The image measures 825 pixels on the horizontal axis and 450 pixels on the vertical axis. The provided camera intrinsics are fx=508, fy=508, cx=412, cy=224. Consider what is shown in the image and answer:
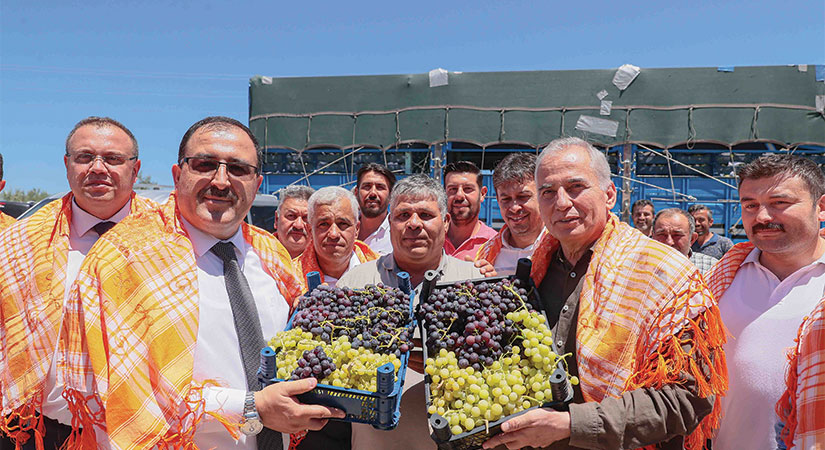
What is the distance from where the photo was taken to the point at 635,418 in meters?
1.71

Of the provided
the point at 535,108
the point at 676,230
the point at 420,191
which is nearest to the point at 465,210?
the point at 420,191

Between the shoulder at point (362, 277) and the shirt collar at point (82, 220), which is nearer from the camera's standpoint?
the shoulder at point (362, 277)

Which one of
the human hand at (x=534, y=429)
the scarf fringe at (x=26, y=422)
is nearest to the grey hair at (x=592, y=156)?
the human hand at (x=534, y=429)

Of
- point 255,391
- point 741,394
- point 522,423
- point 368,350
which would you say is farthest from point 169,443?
point 741,394

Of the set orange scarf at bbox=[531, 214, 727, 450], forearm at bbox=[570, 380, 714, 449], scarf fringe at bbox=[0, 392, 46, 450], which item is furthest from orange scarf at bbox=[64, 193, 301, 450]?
orange scarf at bbox=[531, 214, 727, 450]

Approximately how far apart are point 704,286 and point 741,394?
0.63 m

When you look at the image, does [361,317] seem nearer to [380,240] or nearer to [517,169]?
[517,169]

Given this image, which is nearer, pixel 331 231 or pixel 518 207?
pixel 331 231

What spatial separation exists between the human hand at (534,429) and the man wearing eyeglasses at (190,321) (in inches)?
21.8

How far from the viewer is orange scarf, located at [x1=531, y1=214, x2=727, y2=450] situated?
69.9 inches

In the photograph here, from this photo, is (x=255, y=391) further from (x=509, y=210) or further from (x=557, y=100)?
(x=557, y=100)

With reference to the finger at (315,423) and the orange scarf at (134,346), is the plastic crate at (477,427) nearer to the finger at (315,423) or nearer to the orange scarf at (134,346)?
the finger at (315,423)

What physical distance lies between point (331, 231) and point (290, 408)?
59.1 inches

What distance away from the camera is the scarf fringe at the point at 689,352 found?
175 cm
